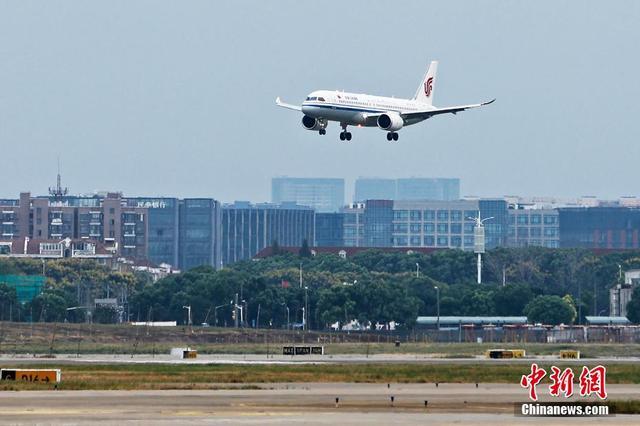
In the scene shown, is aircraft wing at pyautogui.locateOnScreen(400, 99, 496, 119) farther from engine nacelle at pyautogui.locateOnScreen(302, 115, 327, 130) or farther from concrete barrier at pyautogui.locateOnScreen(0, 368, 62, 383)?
concrete barrier at pyautogui.locateOnScreen(0, 368, 62, 383)

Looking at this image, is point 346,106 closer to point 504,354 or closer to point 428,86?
point 504,354

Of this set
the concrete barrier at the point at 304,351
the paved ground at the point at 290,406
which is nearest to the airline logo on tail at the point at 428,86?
the concrete barrier at the point at 304,351

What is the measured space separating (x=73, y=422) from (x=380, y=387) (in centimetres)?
2789

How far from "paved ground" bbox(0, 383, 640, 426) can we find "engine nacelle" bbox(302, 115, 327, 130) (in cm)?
5222

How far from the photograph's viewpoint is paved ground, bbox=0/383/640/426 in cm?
6888

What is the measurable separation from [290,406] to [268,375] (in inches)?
1032

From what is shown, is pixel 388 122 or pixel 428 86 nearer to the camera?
pixel 388 122

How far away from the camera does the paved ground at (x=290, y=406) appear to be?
68875 millimetres

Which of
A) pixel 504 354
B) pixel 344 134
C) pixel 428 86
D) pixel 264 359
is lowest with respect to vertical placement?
pixel 264 359

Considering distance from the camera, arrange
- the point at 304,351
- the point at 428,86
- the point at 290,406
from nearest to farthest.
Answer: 1. the point at 290,406
2. the point at 304,351
3. the point at 428,86

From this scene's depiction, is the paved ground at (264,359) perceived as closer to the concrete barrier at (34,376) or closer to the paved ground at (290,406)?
the concrete barrier at (34,376)

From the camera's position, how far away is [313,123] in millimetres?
142875

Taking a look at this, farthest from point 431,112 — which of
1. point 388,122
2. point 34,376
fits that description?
point 34,376

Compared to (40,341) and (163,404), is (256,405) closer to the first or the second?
(163,404)
